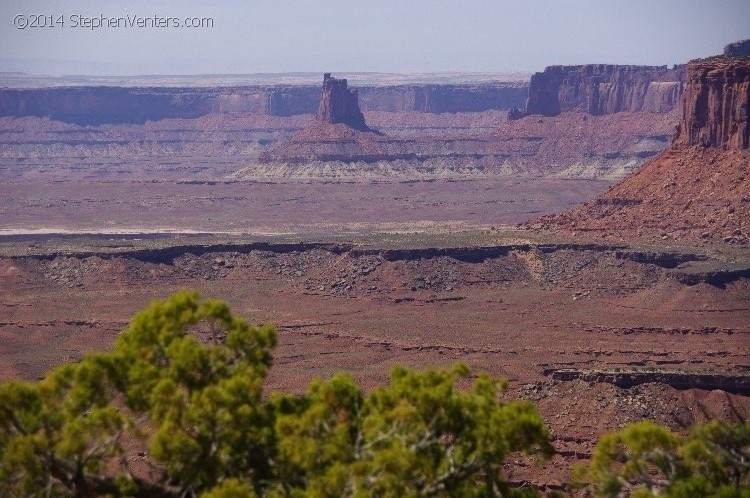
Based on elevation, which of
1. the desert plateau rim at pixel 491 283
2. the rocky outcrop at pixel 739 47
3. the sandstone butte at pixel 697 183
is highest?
the rocky outcrop at pixel 739 47

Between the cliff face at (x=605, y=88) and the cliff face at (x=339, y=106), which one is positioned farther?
the cliff face at (x=605, y=88)

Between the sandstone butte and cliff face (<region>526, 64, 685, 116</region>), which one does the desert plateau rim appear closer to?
the sandstone butte

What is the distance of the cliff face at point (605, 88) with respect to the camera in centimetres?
16112

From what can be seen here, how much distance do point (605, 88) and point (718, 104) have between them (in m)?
82.0

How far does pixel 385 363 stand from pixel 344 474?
36327 millimetres

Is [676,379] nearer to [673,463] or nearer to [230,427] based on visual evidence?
[673,463]

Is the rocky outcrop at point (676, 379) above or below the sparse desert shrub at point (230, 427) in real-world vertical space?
below

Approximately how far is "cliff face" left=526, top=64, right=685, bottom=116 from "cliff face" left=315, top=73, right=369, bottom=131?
81.2ft

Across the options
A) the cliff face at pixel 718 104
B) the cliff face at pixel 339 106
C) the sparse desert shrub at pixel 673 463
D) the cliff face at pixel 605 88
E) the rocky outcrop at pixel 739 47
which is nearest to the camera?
the sparse desert shrub at pixel 673 463

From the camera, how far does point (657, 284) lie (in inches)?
2694

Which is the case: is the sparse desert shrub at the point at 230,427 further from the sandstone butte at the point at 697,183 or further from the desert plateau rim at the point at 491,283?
the sandstone butte at the point at 697,183

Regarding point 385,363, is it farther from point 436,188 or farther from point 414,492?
point 436,188

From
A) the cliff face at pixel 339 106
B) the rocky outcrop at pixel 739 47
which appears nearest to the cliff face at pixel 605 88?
the cliff face at pixel 339 106

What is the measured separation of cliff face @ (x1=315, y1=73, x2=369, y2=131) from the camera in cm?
16025
